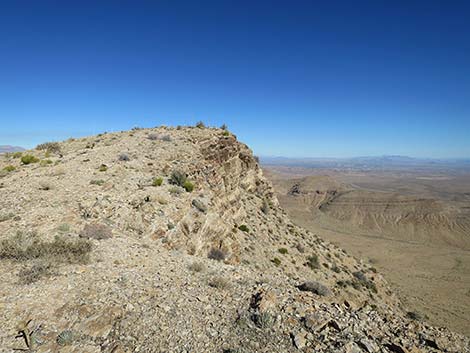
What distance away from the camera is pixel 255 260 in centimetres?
2127

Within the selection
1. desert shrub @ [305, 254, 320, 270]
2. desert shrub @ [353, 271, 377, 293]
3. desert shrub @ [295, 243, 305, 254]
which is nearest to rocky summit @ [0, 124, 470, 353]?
desert shrub @ [305, 254, 320, 270]

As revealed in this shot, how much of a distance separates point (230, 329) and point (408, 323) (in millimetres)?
5382

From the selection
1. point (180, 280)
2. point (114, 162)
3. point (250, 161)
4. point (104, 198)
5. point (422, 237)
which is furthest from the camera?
point (422, 237)

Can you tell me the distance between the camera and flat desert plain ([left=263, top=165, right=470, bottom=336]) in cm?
3481

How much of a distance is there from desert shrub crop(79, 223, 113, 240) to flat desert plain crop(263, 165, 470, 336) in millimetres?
30784

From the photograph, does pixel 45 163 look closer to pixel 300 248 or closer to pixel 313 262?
pixel 300 248

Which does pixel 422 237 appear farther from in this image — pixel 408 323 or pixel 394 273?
pixel 408 323

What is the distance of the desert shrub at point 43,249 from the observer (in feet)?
29.3

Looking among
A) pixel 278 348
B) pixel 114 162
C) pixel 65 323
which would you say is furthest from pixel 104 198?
pixel 278 348

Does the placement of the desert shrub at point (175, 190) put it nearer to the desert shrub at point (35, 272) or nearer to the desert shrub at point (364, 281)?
the desert shrub at point (35, 272)

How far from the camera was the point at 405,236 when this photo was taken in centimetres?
7562

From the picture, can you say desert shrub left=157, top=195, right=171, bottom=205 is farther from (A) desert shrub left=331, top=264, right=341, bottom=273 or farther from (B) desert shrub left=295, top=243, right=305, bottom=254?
(A) desert shrub left=331, top=264, right=341, bottom=273

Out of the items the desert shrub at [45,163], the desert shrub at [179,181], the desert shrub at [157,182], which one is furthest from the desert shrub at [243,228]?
the desert shrub at [45,163]

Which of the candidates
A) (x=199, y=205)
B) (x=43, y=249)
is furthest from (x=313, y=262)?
(x=43, y=249)
